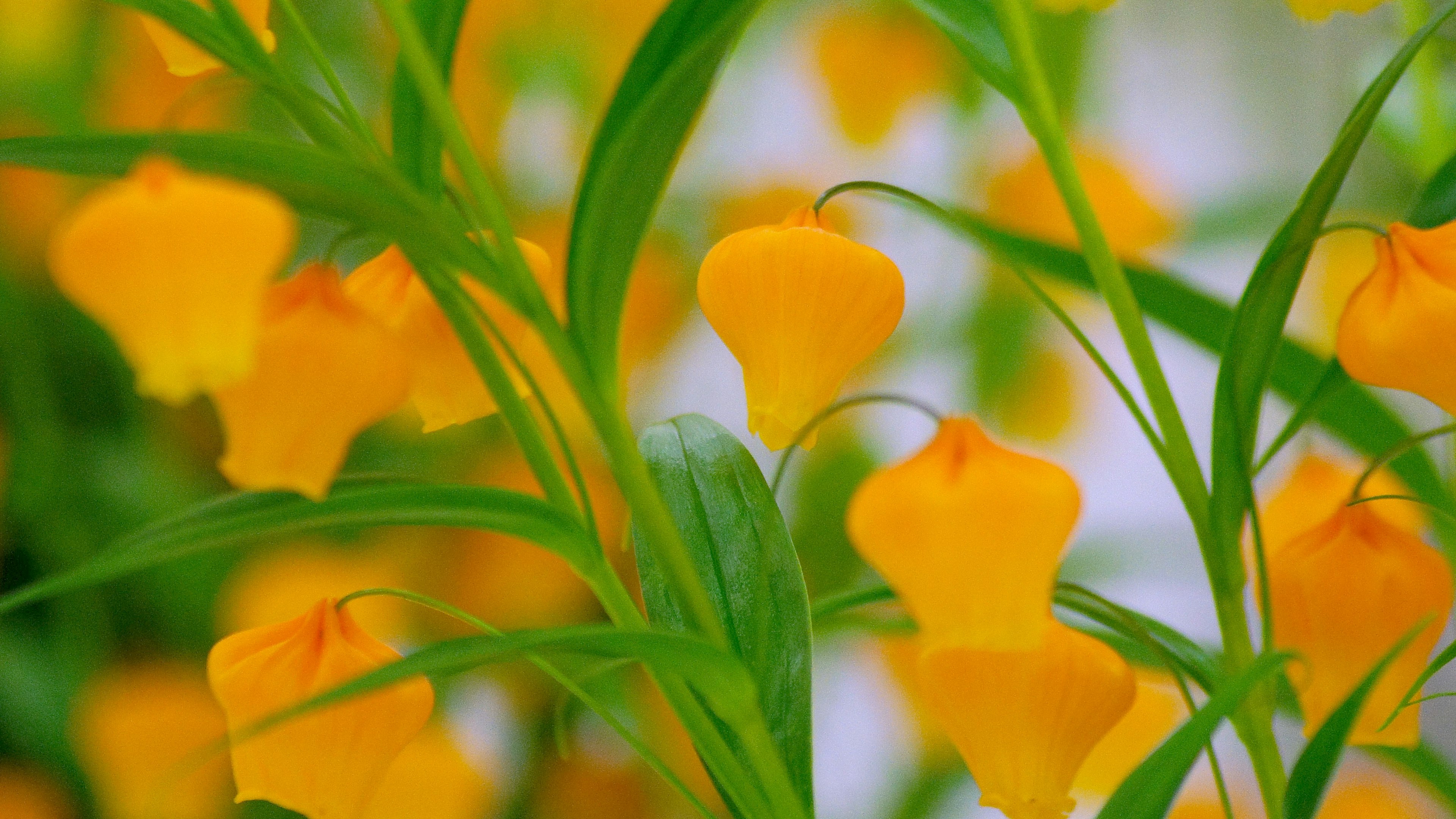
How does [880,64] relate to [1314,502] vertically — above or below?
above

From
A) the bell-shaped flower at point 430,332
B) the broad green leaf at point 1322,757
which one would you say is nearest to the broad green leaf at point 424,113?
the bell-shaped flower at point 430,332

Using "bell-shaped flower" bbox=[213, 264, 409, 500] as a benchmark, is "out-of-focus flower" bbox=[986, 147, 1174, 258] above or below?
above

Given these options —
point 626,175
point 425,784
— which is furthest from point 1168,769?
point 425,784

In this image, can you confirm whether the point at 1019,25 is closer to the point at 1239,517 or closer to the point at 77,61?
the point at 1239,517

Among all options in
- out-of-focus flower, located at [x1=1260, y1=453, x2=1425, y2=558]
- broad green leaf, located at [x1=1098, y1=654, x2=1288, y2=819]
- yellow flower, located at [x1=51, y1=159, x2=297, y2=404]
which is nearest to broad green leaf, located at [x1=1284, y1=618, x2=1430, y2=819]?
broad green leaf, located at [x1=1098, y1=654, x2=1288, y2=819]

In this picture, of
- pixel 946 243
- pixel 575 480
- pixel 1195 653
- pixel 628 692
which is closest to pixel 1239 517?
pixel 1195 653

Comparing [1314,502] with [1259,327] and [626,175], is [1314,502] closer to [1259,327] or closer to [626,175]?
[1259,327]

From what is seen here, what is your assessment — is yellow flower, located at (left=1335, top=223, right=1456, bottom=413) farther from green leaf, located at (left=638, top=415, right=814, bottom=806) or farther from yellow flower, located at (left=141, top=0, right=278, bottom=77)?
yellow flower, located at (left=141, top=0, right=278, bottom=77)
